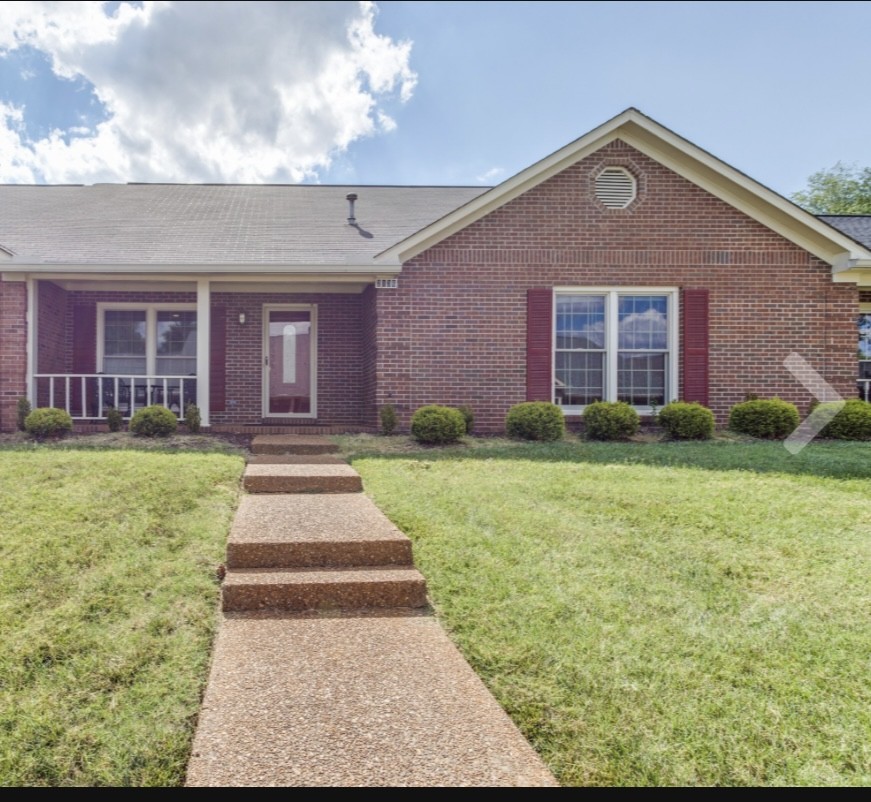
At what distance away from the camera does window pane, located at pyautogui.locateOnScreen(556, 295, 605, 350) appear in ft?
31.7

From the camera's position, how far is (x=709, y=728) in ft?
7.61

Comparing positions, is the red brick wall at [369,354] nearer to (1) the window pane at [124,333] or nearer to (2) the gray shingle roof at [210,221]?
(2) the gray shingle roof at [210,221]

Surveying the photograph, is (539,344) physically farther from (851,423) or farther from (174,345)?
A: (174,345)

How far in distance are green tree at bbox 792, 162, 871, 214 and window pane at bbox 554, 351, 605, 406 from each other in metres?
24.0

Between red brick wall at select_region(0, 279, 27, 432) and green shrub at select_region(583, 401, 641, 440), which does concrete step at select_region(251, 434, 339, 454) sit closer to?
green shrub at select_region(583, 401, 641, 440)

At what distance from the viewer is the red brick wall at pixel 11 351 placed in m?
9.32

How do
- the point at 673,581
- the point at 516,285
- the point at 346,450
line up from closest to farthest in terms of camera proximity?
the point at 673,581
the point at 346,450
the point at 516,285

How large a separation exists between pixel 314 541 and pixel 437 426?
4.55 m

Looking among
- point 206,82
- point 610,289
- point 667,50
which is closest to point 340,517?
point 206,82

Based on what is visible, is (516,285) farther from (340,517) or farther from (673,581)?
(673,581)

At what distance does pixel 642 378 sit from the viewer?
380 inches

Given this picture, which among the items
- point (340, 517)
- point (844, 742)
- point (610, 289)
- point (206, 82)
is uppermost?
point (206, 82)

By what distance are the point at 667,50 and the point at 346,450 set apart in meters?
5.46

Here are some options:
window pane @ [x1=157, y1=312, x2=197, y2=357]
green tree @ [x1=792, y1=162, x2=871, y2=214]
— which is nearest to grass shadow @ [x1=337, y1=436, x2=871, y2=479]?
window pane @ [x1=157, y1=312, x2=197, y2=357]
